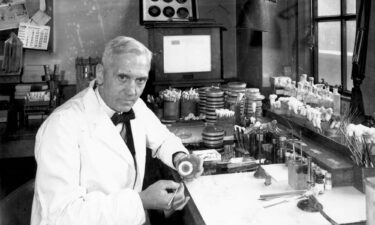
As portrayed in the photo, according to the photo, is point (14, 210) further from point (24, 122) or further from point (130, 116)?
point (24, 122)

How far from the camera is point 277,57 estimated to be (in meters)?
4.63

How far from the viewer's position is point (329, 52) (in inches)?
157

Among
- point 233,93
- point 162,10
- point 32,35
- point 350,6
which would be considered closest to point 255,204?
point 233,93

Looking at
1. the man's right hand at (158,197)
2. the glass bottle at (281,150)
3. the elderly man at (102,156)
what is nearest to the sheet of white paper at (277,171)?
the glass bottle at (281,150)

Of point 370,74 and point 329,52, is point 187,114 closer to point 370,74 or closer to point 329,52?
point 329,52

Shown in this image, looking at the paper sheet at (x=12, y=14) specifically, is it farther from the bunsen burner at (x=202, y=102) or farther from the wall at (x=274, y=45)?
the wall at (x=274, y=45)

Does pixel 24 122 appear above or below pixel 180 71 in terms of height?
below

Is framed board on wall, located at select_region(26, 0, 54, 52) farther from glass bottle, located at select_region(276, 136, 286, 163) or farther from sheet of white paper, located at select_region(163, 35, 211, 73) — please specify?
glass bottle, located at select_region(276, 136, 286, 163)

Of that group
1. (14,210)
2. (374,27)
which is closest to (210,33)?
(374,27)

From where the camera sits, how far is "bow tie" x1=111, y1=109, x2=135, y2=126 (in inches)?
92.7

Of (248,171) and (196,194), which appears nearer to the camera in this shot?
(196,194)

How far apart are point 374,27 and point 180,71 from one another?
90.8 inches

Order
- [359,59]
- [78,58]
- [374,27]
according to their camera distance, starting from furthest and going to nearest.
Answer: [78,58] < [374,27] < [359,59]

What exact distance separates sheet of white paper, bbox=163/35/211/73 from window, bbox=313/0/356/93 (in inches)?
47.4
